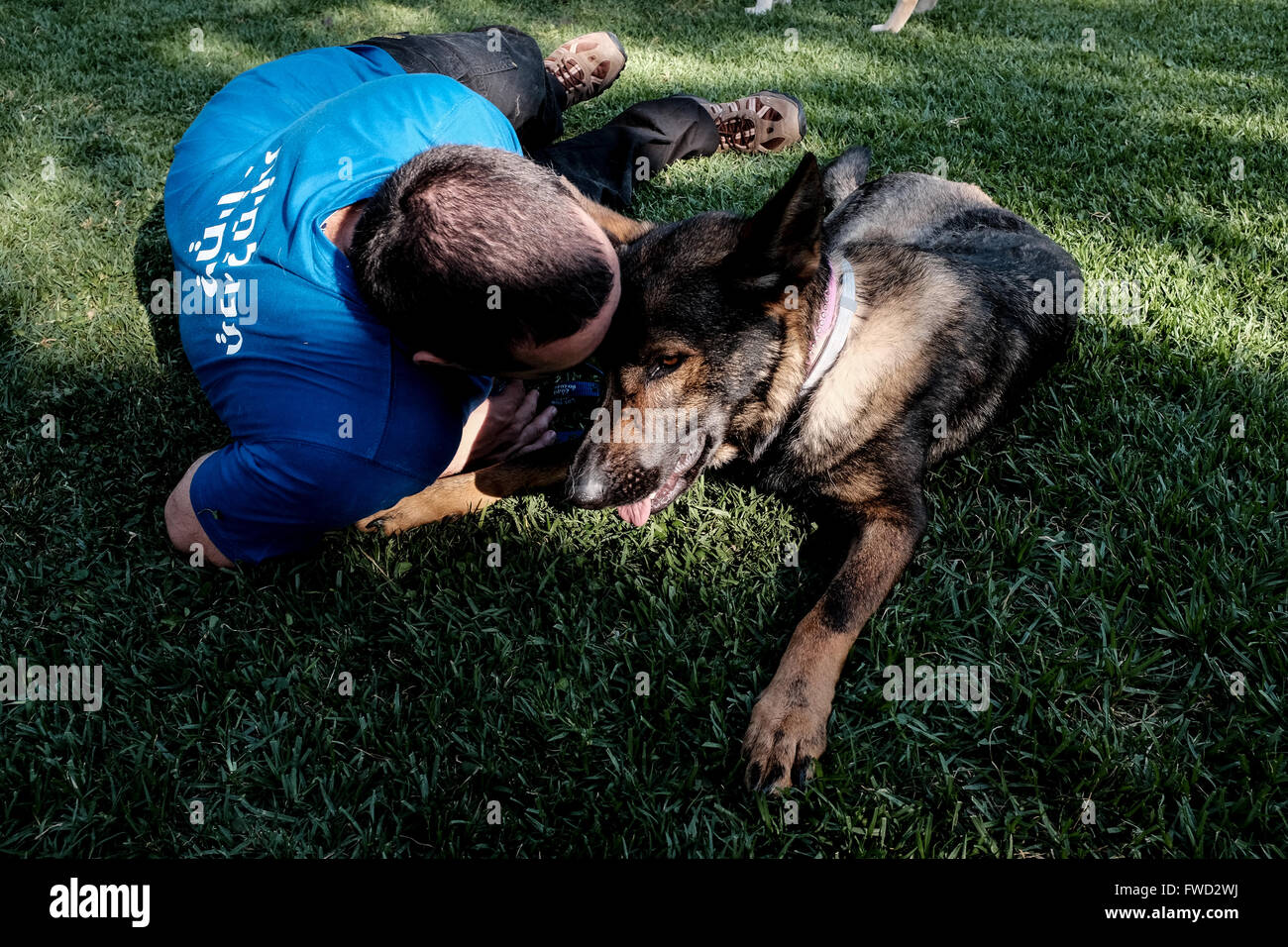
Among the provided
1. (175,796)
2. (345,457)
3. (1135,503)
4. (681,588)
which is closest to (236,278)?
(345,457)

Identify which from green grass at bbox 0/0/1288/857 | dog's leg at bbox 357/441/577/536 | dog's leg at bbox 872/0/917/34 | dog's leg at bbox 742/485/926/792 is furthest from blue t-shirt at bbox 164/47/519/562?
dog's leg at bbox 872/0/917/34

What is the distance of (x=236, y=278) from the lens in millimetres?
2770

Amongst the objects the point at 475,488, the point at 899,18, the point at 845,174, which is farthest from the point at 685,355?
the point at 899,18

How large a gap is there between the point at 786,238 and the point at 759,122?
11.2 ft

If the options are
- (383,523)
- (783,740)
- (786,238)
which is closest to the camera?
(783,740)

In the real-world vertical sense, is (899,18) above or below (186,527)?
above

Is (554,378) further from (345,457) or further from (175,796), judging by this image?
(175,796)

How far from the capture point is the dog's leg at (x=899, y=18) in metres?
7.93

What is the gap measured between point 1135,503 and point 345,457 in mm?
2896

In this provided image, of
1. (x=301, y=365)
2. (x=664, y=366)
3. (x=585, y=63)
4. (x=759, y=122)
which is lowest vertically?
(x=301, y=365)

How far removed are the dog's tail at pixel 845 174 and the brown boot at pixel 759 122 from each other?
0.78 meters

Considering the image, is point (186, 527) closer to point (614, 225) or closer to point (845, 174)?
point (614, 225)

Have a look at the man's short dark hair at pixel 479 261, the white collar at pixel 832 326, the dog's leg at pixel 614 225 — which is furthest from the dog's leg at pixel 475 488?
the white collar at pixel 832 326

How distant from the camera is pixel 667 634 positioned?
263 centimetres
